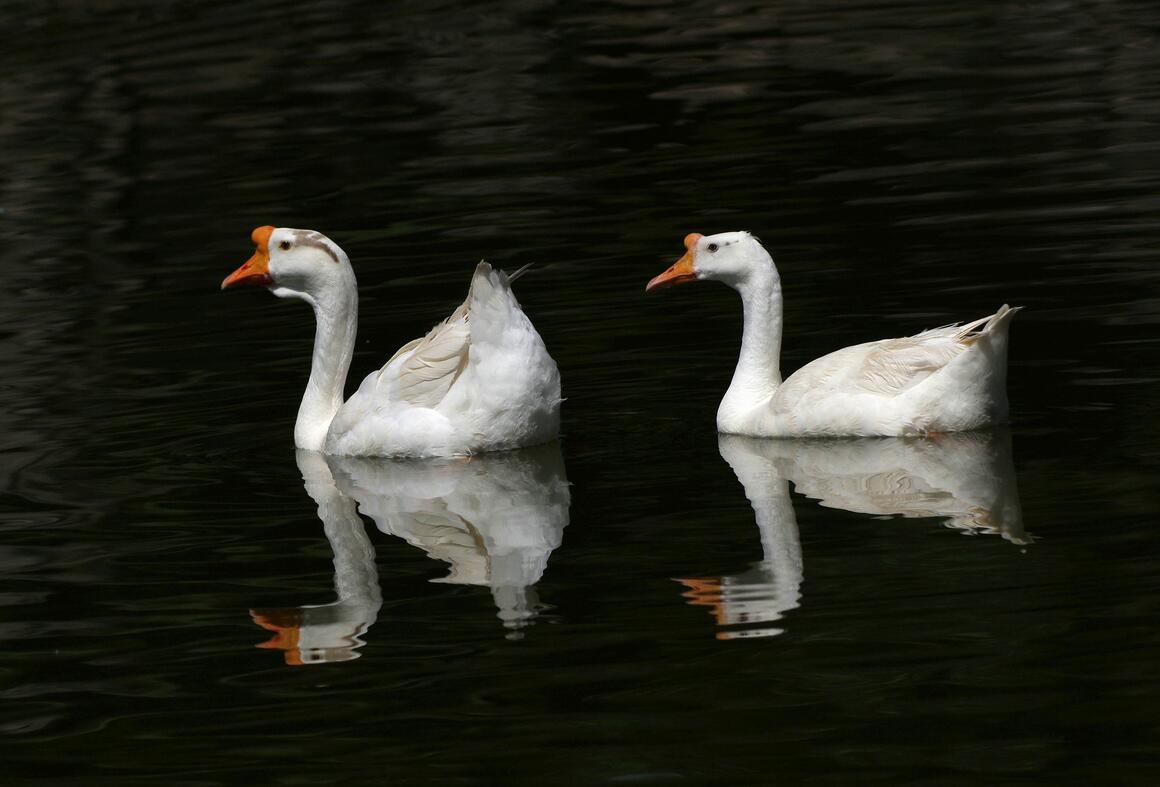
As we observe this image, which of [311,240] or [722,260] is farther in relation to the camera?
[311,240]

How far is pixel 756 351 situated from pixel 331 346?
98.1 inches

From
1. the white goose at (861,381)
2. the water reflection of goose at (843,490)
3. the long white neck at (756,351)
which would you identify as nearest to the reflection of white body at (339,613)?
the water reflection of goose at (843,490)

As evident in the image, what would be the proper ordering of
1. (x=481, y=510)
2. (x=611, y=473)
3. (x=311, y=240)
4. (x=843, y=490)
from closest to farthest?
(x=843, y=490), (x=481, y=510), (x=611, y=473), (x=311, y=240)

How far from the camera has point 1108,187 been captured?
621 inches

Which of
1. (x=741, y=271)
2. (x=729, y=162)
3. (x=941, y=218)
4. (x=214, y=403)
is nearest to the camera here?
(x=741, y=271)

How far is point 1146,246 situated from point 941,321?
6.95 feet

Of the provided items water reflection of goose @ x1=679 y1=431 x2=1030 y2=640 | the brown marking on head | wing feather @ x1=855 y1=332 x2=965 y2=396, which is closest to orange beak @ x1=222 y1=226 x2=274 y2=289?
the brown marking on head

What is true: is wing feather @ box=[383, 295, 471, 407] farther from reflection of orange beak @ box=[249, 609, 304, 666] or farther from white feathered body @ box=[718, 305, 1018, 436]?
reflection of orange beak @ box=[249, 609, 304, 666]

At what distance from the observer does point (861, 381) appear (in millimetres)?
10211

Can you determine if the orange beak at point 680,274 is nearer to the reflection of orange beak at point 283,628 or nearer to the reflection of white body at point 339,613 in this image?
the reflection of white body at point 339,613

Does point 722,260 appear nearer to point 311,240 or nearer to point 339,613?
point 311,240

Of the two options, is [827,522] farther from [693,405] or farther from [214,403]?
[214,403]

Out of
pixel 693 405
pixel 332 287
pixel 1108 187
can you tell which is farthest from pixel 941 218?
pixel 332 287

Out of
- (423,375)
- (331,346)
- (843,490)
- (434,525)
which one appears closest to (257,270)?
(331,346)
